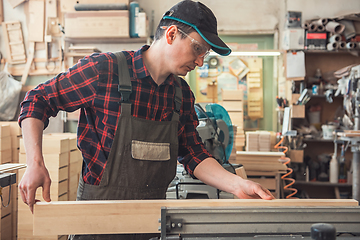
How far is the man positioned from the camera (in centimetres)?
123

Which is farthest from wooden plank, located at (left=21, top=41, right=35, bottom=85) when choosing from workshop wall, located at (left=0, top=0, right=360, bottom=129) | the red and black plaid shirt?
the red and black plaid shirt

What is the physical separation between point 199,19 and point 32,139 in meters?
0.78

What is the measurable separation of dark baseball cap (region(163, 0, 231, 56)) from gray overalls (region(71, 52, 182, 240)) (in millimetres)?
303

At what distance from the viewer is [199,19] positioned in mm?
1212

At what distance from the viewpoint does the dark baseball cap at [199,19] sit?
1.21 m

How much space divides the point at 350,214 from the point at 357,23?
4.56 metres

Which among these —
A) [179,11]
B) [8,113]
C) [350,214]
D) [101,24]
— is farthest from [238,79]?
[350,214]

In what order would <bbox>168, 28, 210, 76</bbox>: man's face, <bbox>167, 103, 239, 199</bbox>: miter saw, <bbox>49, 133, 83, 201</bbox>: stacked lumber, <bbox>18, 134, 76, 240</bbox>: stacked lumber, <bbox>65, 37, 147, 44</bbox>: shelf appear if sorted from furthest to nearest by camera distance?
<bbox>65, 37, 147, 44</bbox>: shelf, <bbox>49, 133, 83, 201</bbox>: stacked lumber, <bbox>18, 134, 76, 240</bbox>: stacked lumber, <bbox>167, 103, 239, 199</bbox>: miter saw, <bbox>168, 28, 210, 76</bbox>: man's face

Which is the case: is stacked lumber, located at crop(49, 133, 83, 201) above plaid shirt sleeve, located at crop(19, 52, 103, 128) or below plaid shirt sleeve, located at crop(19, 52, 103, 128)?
below

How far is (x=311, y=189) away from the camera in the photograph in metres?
4.74

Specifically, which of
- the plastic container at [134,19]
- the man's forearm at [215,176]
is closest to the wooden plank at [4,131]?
the plastic container at [134,19]

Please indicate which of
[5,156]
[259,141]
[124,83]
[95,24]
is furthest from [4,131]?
[259,141]

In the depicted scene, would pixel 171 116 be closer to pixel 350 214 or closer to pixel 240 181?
pixel 240 181

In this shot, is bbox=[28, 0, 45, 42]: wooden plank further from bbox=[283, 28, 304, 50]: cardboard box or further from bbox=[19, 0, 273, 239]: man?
bbox=[19, 0, 273, 239]: man
